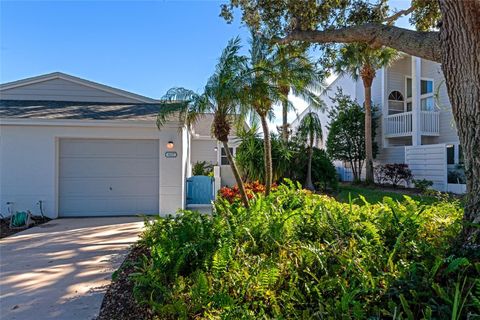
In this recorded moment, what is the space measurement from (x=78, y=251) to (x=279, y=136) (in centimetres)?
938

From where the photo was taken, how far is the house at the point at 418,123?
13.0m

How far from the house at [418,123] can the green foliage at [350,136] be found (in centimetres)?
104

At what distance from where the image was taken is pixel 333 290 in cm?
278

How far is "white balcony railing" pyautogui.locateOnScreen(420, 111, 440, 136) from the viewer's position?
15.5 m

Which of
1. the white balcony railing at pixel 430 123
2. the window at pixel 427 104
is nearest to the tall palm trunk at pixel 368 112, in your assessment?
the white balcony railing at pixel 430 123

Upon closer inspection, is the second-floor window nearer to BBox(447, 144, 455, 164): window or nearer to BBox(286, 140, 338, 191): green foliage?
BBox(447, 144, 455, 164): window

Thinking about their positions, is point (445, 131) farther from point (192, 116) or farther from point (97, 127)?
point (97, 127)

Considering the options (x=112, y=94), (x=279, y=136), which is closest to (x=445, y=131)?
(x=279, y=136)

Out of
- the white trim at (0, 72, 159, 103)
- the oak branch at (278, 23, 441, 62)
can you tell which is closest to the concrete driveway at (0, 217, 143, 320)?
the oak branch at (278, 23, 441, 62)

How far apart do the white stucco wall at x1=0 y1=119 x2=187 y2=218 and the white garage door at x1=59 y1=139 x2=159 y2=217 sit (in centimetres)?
30

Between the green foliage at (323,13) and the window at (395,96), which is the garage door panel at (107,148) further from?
the window at (395,96)

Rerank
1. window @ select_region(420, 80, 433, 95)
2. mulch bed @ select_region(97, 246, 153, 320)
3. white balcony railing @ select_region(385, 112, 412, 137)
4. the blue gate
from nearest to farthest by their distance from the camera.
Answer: mulch bed @ select_region(97, 246, 153, 320) < the blue gate < white balcony railing @ select_region(385, 112, 412, 137) < window @ select_region(420, 80, 433, 95)

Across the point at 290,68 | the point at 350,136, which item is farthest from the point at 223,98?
the point at 350,136

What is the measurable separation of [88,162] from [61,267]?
4691 millimetres
